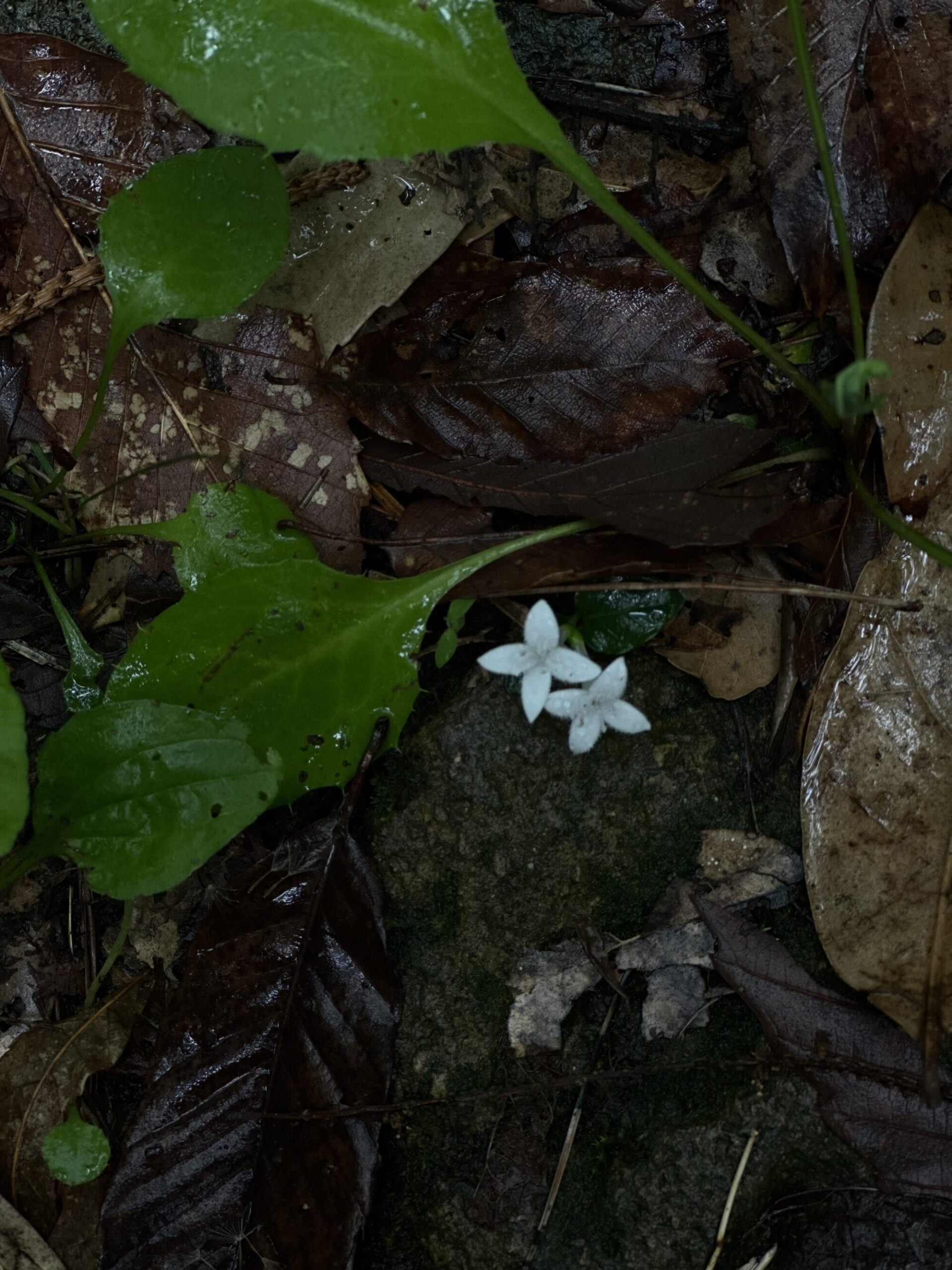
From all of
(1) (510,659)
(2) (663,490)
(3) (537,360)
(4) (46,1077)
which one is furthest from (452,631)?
(4) (46,1077)

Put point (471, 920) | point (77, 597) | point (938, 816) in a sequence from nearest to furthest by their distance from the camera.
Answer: point (938, 816) < point (471, 920) < point (77, 597)

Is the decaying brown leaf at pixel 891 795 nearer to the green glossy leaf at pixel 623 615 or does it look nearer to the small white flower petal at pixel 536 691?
the green glossy leaf at pixel 623 615

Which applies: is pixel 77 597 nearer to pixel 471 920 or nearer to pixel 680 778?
pixel 471 920

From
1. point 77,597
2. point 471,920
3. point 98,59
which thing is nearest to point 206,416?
point 77,597

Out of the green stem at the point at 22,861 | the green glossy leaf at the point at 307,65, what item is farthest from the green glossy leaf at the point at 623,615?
the green stem at the point at 22,861

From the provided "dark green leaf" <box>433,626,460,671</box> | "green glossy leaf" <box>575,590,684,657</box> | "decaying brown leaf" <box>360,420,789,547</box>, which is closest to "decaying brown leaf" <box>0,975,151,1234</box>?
"dark green leaf" <box>433,626,460,671</box>
